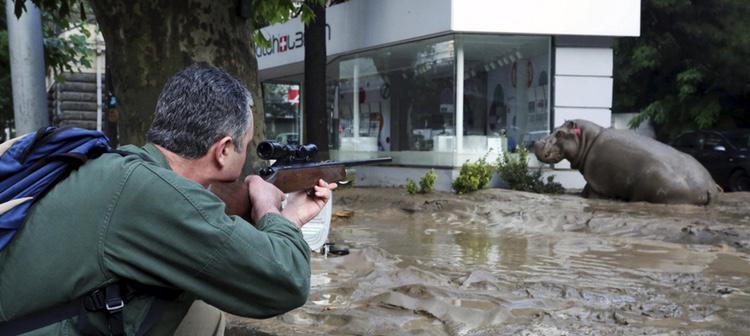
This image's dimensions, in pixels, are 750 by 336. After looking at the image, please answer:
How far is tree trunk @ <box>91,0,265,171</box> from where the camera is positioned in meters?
4.66

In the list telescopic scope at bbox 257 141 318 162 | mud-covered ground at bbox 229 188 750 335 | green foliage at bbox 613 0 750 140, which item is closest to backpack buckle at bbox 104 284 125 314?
telescopic scope at bbox 257 141 318 162

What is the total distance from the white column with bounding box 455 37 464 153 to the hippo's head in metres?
1.80

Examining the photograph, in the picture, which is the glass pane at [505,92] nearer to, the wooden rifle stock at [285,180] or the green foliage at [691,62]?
the green foliage at [691,62]

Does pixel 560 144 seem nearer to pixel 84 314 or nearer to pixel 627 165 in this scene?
pixel 627 165

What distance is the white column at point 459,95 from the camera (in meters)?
14.9

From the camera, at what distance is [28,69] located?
27.8 feet

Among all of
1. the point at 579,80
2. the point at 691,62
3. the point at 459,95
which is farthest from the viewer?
the point at 691,62

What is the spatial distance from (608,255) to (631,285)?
6.20ft

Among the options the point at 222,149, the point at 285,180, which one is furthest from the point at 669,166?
the point at 222,149

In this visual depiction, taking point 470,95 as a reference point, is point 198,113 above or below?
below

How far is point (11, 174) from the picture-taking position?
201cm

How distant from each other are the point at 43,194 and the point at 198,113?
0.47 meters

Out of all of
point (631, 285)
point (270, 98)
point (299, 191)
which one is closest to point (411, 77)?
point (270, 98)

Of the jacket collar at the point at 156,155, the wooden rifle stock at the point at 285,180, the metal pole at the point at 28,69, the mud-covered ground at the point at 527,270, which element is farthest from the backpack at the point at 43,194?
the metal pole at the point at 28,69
